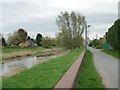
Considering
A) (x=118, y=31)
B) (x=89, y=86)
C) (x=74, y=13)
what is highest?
(x=74, y=13)

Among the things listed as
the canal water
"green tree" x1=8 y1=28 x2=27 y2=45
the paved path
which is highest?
"green tree" x1=8 y1=28 x2=27 y2=45

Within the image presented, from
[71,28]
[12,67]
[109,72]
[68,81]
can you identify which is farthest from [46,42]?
[68,81]

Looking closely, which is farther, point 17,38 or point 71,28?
point 17,38

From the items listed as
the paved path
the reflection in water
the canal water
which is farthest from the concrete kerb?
the reflection in water

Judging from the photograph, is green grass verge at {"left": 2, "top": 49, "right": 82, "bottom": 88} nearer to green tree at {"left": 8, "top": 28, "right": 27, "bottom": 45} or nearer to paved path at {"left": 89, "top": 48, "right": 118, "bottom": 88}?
paved path at {"left": 89, "top": 48, "right": 118, "bottom": 88}

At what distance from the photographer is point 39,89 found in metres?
10.4

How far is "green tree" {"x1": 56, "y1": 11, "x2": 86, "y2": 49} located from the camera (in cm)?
8129

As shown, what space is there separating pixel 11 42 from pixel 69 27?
41.6m

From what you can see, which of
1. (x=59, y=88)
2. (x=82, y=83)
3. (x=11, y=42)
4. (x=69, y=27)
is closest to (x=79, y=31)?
(x=69, y=27)

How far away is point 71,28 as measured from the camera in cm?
8275

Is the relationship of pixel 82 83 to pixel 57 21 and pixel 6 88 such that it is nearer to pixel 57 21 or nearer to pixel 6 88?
pixel 6 88

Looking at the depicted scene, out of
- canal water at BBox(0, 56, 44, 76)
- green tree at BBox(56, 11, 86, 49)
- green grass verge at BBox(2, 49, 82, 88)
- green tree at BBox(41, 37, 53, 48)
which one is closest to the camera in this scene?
green grass verge at BBox(2, 49, 82, 88)

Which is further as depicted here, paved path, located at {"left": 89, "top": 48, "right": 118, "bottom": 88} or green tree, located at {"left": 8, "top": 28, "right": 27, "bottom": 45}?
green tree, located at {"left": 8, "top": 28, "right": 27, "bottom": 45}

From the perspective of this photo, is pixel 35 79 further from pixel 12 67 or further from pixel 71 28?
pixel 71 28
